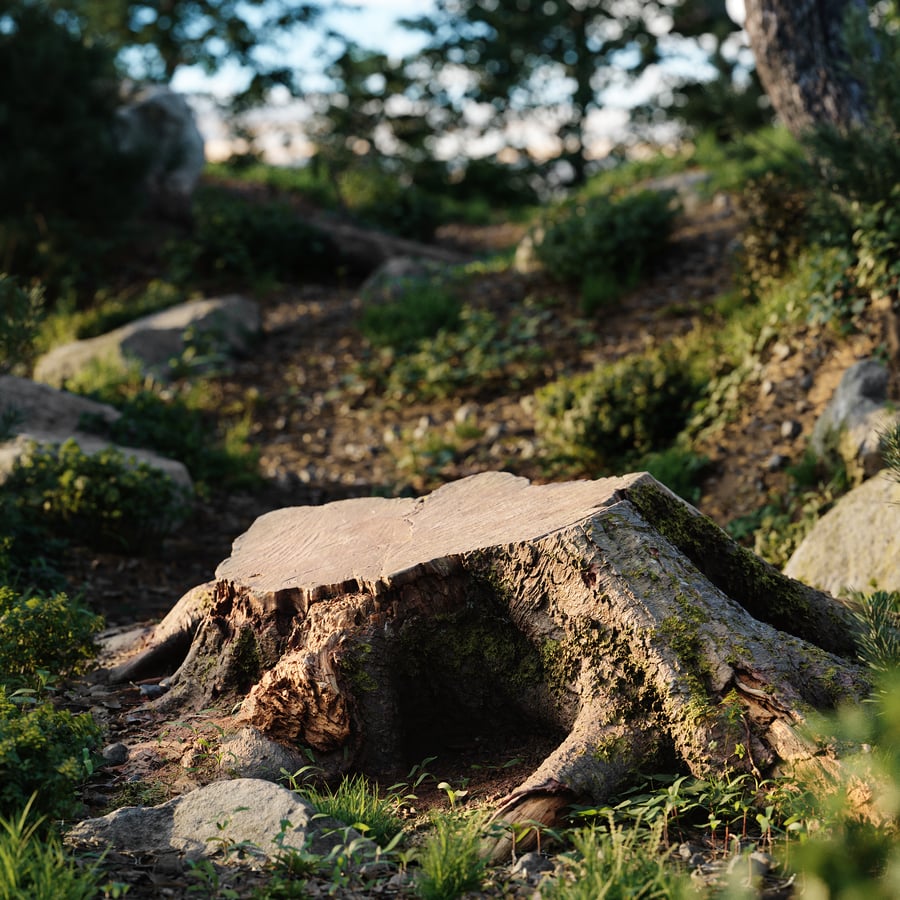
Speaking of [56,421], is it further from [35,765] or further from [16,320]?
[35,765]

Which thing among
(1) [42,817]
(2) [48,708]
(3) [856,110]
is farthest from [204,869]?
(3) [856,110]

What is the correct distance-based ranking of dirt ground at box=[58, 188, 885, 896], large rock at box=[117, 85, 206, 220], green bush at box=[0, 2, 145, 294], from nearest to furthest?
dirt ground at box=[58, 188, 885, 896], green bush at box=[0, 2, 145, 294], large rock at box=[117, 85, 206, 220]

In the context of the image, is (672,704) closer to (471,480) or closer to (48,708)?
(471,480)

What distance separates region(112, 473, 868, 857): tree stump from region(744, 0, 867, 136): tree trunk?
4432 mm

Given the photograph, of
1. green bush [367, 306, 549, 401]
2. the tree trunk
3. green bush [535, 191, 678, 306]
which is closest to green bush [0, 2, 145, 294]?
green bush [367, 306, 549, 401]

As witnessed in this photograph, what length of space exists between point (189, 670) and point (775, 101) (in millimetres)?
6015

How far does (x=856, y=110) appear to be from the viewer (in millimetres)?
7070

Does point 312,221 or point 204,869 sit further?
point 312,221

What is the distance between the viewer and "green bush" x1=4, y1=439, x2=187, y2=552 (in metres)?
6.21

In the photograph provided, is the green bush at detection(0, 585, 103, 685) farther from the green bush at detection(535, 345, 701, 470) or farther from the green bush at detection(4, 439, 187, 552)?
the green bush at detection(535, 345, 701, 470)

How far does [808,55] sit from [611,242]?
289 centimetres

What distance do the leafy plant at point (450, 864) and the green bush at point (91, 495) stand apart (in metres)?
4.10

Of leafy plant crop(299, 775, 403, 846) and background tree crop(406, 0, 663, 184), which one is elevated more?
background tree crop(406, 0, 663, 184)

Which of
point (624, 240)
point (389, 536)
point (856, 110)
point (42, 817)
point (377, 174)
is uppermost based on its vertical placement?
point (377, 174)
